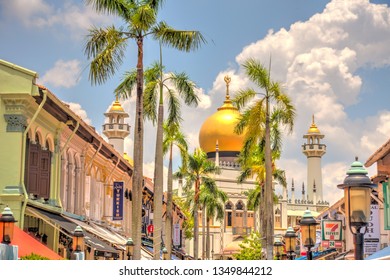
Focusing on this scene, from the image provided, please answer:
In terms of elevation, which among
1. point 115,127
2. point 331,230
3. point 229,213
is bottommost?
point 331,230

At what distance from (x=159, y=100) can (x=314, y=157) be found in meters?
79.9

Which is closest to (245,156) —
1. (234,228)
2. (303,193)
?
(234,228)

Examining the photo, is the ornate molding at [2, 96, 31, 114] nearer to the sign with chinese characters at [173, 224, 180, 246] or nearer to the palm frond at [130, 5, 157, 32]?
the palm frond at [130, 5, 157, 32]

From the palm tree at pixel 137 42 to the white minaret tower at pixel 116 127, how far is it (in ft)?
211

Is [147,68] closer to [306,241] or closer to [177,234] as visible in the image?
[306,241]

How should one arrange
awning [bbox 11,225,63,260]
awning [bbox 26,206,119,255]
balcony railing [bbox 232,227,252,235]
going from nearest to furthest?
awning [bbox 11,225,63,260] → awning [bbox 26,206,119,255] → balcony railing [bbox 232,227,252,235]

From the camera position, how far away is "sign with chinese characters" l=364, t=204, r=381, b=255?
3078cm

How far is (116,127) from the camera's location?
87250 mm

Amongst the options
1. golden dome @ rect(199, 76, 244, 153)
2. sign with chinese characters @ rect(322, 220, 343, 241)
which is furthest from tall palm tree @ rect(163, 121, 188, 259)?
golden dome @ rect(199, 76, 244, 153)

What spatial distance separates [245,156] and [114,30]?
14.0 metres

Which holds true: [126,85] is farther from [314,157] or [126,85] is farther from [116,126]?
[314,157]

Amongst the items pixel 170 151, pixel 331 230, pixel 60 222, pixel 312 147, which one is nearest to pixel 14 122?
pixel 60 222

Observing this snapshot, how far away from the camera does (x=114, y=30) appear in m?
22.5

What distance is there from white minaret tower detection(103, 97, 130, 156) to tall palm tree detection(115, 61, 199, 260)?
5736 centimetres
